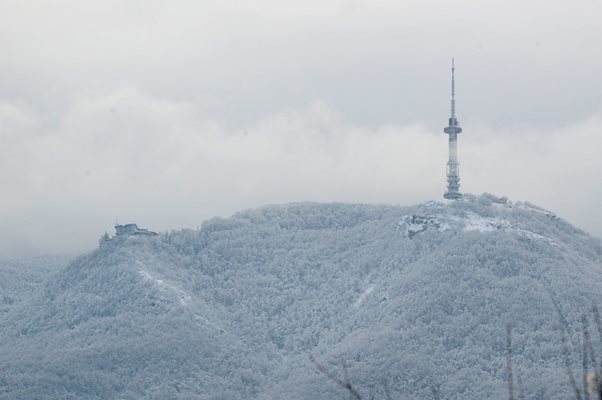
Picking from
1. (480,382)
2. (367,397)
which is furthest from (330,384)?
(480,382)

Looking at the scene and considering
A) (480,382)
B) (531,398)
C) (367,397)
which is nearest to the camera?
(531,398)

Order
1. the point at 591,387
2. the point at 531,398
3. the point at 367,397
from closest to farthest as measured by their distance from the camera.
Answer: the point at 591,387, the point at 531,398, the point at 367,397

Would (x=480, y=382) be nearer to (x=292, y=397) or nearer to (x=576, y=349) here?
(x=576, y=349)

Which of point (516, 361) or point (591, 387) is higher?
point (516, 361)

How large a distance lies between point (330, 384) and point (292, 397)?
11.7m

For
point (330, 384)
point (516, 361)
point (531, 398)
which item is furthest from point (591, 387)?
point (516, 361)

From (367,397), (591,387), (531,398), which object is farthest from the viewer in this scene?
(367,397)

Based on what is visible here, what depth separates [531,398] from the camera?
165750 mm

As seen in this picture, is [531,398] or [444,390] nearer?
[531,398]

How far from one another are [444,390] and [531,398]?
2326cm

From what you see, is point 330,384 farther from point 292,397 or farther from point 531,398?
point 531,398

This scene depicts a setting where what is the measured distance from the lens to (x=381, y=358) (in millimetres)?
197000

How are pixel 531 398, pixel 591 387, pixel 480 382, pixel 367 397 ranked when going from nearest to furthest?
pixel 591 387, pixel 531 398, pixel 367 397, pixel 480 382

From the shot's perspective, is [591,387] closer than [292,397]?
Yes
